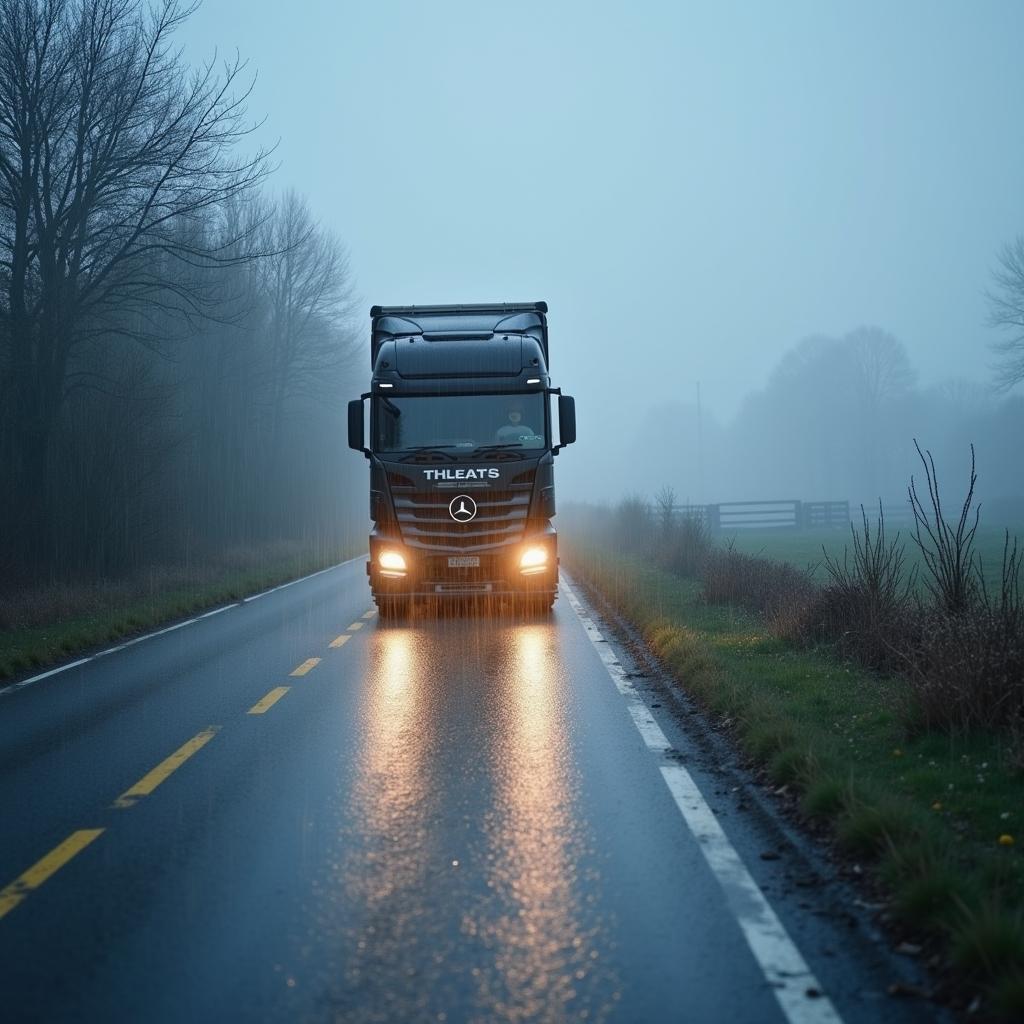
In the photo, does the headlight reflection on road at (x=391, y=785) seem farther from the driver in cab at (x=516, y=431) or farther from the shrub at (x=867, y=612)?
the driver in cab at (x=516, y=431)

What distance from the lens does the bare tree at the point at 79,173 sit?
20.6 metres

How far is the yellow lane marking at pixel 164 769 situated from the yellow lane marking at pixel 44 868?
0.61m

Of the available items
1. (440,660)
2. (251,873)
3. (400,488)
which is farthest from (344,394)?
(251,873)

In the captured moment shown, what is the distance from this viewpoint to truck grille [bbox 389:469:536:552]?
15.5 meters

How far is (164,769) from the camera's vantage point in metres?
7.39

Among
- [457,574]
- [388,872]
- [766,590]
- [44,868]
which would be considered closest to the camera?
[388,872]

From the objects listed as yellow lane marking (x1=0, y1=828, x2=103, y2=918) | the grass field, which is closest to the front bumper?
the grass field

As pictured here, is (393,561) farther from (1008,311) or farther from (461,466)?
(1008,311)

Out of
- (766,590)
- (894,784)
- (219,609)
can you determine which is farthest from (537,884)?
(219,609)

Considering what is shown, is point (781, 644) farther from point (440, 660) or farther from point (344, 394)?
point (344, 394)

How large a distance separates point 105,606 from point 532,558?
7.45 metres

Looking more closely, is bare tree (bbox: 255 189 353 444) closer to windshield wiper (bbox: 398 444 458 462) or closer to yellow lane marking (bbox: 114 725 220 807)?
windshield wiper (bbox: 398 444 458 462)

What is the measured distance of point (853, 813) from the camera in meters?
5.44

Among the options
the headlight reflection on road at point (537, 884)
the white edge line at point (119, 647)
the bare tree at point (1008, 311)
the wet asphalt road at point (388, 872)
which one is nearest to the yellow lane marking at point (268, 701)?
the wet asphalt road at point (388, 872)
